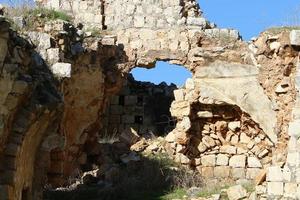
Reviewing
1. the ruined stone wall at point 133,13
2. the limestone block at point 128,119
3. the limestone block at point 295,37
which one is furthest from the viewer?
the limestone block at point 128,119

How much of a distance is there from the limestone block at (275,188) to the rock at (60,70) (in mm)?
4058

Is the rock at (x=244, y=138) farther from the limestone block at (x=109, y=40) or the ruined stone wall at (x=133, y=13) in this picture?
the limestone block at (x=109, y=40)

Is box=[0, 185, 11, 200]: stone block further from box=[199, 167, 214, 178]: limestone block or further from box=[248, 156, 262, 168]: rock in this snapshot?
box=[248, 156, 262, 168]: rock

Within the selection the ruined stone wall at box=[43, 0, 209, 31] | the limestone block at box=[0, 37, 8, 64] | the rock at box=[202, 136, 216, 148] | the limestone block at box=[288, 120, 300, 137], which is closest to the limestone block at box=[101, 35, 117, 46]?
the ruined stone wall at box=[43, 0, 209, 31]

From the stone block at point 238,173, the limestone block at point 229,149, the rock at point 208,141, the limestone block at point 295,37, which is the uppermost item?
the limestone block at point 295,37

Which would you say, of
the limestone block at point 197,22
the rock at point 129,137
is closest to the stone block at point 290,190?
the rock at point 129,137

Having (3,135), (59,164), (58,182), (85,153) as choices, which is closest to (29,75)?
(3,135)

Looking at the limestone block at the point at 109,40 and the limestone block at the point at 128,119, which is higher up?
the limestone block at the point at 109,40

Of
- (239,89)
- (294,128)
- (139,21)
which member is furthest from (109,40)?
(294,128)

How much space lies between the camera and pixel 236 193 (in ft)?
40.8

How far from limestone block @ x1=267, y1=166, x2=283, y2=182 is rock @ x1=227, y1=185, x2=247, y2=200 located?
103cm

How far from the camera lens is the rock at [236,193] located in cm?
1237

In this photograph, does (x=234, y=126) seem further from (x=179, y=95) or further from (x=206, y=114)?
(x=179, y=95)

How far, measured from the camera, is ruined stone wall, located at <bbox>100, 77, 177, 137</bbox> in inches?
696
